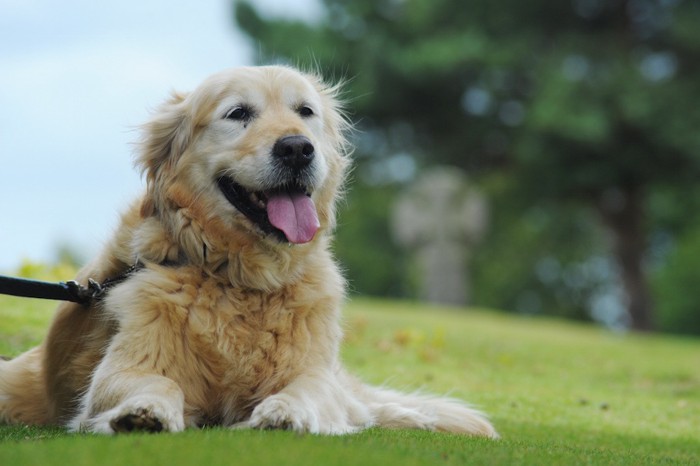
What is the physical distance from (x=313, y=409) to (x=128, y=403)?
2.67 feet

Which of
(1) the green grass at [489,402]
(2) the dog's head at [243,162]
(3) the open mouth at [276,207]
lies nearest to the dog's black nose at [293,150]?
(2) the dog's head at [243,162]

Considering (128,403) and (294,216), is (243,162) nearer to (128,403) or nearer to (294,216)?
(294,216)

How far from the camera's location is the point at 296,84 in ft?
17.4

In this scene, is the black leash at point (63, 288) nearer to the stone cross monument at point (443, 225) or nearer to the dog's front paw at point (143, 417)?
the dog's front paw at point (143, 417)

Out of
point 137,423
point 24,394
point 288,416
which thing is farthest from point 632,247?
point 137,423

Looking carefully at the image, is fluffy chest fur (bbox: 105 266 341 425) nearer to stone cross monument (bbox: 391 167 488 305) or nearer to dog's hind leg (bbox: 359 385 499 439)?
dog's hind leg (bbox: 359 385 499 439)

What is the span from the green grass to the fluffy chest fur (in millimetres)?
532

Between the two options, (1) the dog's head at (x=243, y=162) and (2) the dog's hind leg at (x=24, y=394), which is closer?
(1) the dog's head at (x=243, y=162)

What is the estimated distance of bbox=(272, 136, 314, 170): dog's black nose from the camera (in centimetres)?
486

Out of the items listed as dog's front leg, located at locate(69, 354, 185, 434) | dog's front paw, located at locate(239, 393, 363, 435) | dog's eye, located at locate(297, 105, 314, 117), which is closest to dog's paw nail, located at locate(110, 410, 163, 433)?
dog's front leg, located at locate(69, 354, 185, 434)

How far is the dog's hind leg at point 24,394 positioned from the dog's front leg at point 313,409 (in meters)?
1.53

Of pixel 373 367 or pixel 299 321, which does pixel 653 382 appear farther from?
pixel 299 321

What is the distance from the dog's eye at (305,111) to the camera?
5305 mm

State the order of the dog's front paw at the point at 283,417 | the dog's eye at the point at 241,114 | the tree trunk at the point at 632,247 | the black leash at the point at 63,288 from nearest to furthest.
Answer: the dog's front paw at the point at 283,417
the black leash at the point at 63,288
the dog's eye at the point at 241,114
the tree trunk at the point at 632,247
